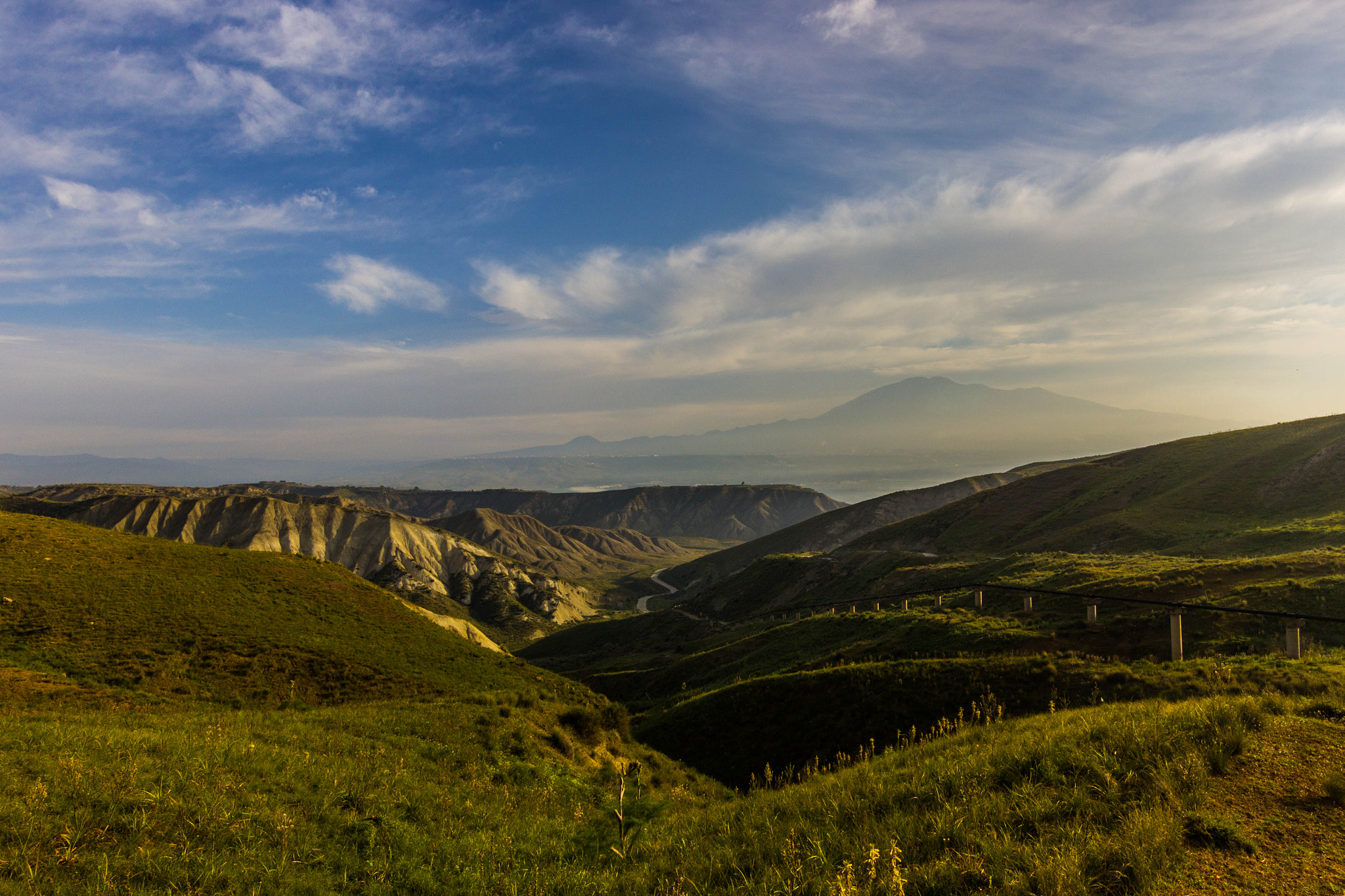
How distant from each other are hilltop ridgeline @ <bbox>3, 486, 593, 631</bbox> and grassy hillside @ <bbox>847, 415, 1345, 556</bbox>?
6936 centimetres

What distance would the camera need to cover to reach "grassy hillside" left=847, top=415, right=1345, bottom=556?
39062 mm

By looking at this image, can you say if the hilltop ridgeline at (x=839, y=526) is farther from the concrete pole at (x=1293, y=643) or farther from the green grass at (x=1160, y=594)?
the concrete pole at (x=1293, y=643)

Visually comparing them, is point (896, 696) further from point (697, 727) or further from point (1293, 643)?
point (1293, 643)

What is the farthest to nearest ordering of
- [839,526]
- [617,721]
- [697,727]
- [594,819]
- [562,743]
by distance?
[839,526] → [697,727] → [617,721] → [562,743] → [594,819]

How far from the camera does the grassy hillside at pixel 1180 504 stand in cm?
3906

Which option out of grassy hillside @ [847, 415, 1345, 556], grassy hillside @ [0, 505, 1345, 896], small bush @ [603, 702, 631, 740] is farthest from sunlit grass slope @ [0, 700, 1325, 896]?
grassy hillside @ [847, 415, 1345, 556]

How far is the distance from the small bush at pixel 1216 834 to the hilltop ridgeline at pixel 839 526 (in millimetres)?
125354

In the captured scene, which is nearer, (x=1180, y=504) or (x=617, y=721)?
(x=617, y=721)

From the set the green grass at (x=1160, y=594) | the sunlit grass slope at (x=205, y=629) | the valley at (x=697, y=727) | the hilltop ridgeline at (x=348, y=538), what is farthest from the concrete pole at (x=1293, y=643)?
the hilltop ridgeline at (x=348, y=538)

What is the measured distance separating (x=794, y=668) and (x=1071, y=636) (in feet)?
35.1

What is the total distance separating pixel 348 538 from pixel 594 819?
120 metres

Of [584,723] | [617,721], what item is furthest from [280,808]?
[617,721]

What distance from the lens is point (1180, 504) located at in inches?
1960

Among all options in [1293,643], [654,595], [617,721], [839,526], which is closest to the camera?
[1293,643]
